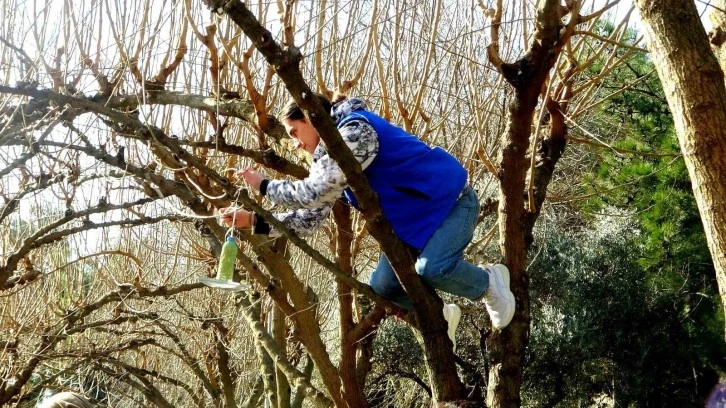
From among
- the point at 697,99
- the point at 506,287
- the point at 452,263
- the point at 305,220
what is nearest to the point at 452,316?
the point at 506,287

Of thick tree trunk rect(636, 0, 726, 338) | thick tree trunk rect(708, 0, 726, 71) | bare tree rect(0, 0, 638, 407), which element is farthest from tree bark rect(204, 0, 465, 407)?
thick tree trunk rect(708, 0, 726, 71)

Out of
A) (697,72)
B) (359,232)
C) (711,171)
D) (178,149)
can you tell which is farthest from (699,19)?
(359,232)

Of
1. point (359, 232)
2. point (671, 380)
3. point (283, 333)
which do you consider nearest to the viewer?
point (359, 232)

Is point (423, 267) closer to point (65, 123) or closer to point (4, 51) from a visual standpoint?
point (65, 123)

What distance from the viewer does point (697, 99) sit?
217cm

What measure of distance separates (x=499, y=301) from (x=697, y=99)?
1098 mm

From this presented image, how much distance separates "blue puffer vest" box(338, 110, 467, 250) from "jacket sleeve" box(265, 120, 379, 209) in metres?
0.11

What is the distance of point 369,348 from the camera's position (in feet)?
14.7

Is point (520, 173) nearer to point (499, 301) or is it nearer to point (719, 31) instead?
point (499, 301)

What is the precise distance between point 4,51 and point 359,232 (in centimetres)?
181

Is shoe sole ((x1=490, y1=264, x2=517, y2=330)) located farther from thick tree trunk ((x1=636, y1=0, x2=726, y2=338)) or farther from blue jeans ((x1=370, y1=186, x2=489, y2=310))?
thick tree trunk ((x1=636, y1=0, x2=726, y2=338))

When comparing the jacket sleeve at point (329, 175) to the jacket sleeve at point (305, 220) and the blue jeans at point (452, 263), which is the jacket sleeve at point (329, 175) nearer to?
the jacket sleeve at point (305, 220)

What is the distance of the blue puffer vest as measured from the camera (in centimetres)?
286

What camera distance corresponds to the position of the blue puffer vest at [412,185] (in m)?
→ 2.86
